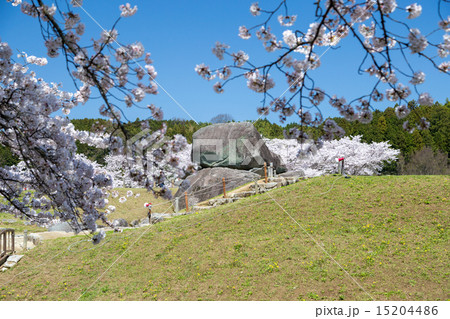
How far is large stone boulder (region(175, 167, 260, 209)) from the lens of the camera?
1842 cm

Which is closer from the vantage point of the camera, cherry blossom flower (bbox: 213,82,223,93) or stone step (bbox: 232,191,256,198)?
cherry blossom flower (bbox: 213,82,223,93)

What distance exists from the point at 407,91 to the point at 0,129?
4493 millimetres

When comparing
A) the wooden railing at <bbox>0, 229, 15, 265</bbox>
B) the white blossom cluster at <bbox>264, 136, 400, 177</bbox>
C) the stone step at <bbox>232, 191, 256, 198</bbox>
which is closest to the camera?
the wooden railing at <bbox>0, 229, 15, 265</bbox>

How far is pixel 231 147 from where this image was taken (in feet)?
68.4

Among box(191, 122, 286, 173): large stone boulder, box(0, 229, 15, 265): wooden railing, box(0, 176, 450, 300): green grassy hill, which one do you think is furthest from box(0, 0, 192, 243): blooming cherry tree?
box(191, 122, 286, 173): large stone boulder

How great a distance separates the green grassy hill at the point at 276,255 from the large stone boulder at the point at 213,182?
6182mm

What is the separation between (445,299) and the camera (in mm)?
6531

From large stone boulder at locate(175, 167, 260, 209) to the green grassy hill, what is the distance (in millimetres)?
6182

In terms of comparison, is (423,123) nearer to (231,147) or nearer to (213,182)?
(213,182)

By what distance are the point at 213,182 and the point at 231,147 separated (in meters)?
2.79

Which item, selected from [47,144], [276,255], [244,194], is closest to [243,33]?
[47,144]

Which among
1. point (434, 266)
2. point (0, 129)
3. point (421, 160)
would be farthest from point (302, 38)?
point (421, 160)

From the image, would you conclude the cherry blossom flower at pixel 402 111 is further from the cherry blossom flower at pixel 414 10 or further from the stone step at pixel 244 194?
the stone step at pixel 244 194

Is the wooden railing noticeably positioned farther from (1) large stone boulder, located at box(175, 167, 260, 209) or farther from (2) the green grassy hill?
(1) large stone boulder, located at box(175, 167, 260, 209)
